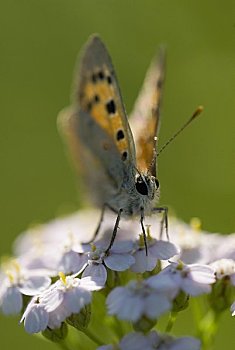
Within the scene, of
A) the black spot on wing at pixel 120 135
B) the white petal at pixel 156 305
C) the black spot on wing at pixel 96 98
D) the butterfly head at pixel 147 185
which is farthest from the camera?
the black spot on wing at pixel 96 98

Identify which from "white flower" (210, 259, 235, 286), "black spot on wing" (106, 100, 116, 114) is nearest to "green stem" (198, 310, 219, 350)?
"white flower" (210, 259, 235, 286)

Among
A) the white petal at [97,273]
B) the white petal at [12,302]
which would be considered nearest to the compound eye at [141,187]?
the white petal at [97,273]

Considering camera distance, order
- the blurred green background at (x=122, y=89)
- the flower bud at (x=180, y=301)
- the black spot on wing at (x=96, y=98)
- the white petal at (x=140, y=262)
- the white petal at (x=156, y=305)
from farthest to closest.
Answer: the blurred green background at (x=122, y=89)
the black spot on wing at (x=96, y=98)
the white petal at (x=140, y=262)
the flower bud at (x=180, y=301)
the white petal at (x=156, y=305)

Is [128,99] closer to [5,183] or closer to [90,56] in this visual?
[5,183]

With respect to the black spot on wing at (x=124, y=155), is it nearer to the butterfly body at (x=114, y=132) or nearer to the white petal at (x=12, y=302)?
the butterfly body at (x=114, y=132)

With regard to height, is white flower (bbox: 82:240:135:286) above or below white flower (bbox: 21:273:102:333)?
above

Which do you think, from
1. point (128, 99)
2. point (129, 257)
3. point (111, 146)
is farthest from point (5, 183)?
point (129, 257)

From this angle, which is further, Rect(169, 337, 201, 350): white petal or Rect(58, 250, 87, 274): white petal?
Rect(58, 250, 87, 274): white petal

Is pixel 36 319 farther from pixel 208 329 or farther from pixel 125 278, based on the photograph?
pixel 208 329

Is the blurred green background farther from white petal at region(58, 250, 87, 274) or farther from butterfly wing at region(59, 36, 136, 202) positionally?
white petal at region(58, 250, 87, 274)
